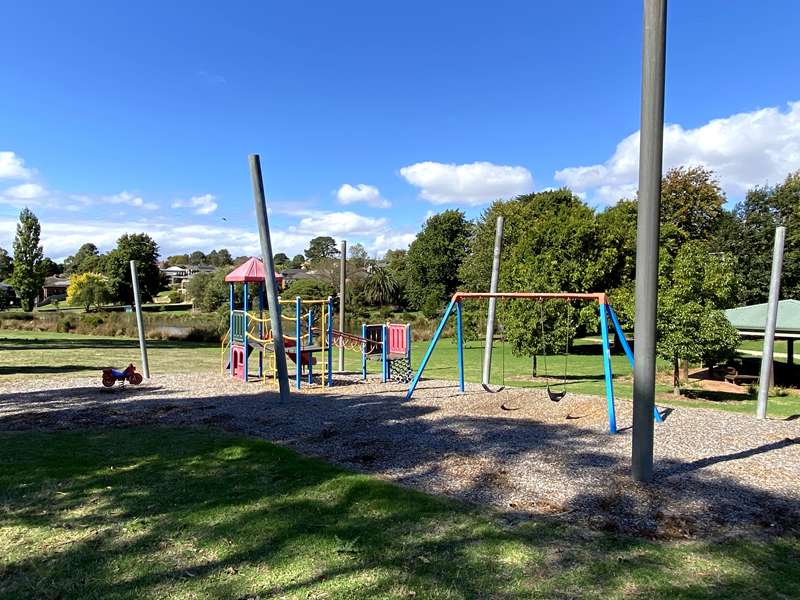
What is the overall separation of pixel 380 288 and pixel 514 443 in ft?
→ 158

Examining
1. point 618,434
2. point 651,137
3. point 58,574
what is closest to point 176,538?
point 58,574

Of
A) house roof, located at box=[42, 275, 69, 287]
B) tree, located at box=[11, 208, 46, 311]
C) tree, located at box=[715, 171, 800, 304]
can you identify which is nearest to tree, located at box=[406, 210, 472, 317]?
tree, located at box=[715, 171, 800, 304]

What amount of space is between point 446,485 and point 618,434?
124 inches

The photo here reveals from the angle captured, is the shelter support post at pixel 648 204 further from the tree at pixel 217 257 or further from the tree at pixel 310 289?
the tree at pixel 217 257

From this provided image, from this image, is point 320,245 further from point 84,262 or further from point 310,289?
point 310,289

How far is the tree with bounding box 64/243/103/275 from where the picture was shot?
273 feet

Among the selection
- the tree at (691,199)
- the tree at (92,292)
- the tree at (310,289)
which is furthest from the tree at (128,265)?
the tree at (691,199)

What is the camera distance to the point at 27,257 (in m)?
54.1

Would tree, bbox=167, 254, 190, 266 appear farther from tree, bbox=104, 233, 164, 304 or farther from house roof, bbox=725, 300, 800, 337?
house roof, bbox=725, 300, 800, 337

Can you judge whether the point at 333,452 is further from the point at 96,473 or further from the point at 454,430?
the point at 96,473

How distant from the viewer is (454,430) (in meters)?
7.80

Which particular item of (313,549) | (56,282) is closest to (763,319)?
(313,549)

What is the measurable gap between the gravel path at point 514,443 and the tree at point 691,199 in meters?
30.0

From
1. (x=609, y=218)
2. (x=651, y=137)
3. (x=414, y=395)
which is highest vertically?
(x=609, y=218)
